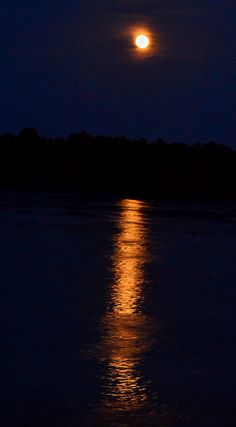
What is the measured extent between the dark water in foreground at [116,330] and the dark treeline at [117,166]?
77.0ft

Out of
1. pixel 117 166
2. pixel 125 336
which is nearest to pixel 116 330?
pixel 125 336

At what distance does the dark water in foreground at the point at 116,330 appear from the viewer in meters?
6.73

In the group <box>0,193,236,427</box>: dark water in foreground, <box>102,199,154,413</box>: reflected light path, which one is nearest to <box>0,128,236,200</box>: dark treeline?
<box>0,193,236,427</box>: dark water in foreground

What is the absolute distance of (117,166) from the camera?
169ft

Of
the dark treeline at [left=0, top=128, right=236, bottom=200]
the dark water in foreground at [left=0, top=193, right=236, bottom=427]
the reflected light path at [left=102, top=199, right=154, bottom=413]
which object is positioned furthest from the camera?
the dark treeline at [left=0, top=128, right=236, bottom=200]

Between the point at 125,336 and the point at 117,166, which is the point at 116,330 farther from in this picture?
the point at 117,166

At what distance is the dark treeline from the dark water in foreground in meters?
23.5

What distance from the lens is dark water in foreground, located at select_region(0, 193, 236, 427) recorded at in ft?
22.1

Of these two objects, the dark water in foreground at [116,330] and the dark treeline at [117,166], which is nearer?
the dark water in foreground at [116,330]

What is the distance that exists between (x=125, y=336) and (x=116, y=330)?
258mm

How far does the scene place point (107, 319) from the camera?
32.0 ft

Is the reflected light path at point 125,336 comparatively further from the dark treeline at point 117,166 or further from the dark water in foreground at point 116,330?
the dark treeline at point 117,166

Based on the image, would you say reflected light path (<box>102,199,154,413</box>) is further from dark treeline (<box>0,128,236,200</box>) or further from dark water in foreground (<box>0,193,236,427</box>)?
dark treeline (<box>0,128,236,200</box>)

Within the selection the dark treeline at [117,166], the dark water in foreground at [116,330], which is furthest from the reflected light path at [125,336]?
the dark treeline at [117,166]
